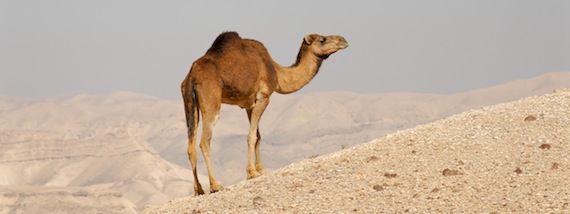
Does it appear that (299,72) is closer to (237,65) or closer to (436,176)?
(237,65)

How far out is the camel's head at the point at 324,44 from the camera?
20.9 m

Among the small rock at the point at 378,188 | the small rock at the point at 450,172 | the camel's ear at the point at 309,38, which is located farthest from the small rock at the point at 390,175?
the camel's ear at the point at 309,38

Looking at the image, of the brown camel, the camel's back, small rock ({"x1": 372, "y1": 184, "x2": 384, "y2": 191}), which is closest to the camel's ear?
the brown camel

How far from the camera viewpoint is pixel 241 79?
61.9 ft

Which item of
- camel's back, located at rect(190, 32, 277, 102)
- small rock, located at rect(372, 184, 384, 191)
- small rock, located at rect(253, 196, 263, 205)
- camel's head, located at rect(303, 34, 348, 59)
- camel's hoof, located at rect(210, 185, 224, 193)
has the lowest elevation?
camel's hoof, located at rect(210, 185, 224, 193)

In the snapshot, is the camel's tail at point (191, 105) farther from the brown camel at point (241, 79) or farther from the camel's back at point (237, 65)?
the camel's back at point (237, 65)

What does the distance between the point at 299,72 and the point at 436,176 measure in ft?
16.4

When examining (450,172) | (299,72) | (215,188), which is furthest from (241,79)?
(450,172)

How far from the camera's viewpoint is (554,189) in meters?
15.6

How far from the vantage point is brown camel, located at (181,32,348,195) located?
18094 mm

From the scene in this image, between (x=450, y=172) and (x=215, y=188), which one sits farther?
(x=215, y=188)

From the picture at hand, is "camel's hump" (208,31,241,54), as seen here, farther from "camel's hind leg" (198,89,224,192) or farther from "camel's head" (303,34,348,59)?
"camel's head" (303,34,348,59)

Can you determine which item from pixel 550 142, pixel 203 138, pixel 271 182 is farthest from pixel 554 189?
pixel 203 138

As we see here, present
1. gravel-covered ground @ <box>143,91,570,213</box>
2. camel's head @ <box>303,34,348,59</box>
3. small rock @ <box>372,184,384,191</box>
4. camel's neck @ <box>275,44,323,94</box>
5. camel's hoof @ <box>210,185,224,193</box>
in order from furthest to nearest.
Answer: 1. camel's head @ <box>303,34,348,59</box>
2. camel's neck @ <box>275,44,323,94</box>
3. camel's hoof @ <box>210,185,224,193</box>
4. small rock @ <box>372,184,384,191</box>
5. gravel-covered ground @ <box>143,91,570,213</box>
